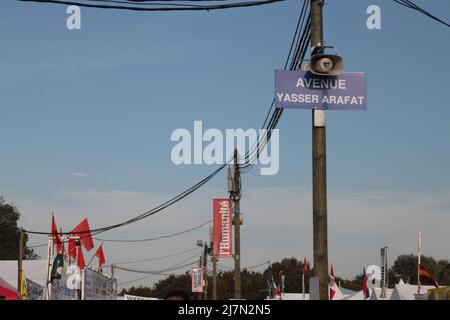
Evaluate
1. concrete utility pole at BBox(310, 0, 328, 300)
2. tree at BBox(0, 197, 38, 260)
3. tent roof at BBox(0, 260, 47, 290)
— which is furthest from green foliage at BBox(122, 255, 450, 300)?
concrete utility pole at BBox(310, 0, 328, 300)

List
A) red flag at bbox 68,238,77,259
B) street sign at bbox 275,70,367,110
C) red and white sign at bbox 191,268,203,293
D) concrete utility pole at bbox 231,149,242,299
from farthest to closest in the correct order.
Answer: red and white sign at bbox 191,268,203,293
red flag at bbox 68,238,77,259
concrete utility pole at bbox 231,149,242,299
street sign at bbox 275,70,367,110

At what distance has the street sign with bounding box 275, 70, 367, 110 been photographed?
1322 cm

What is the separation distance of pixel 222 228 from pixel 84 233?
9.38m

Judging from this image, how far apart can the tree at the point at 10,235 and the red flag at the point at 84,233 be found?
214 ft

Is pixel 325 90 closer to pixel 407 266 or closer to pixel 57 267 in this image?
pixel 57 267

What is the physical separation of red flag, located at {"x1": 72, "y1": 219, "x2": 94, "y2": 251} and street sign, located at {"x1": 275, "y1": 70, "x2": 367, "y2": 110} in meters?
36.3

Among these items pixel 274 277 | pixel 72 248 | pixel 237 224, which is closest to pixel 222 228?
pixel 237 224

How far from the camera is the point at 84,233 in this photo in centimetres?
4950

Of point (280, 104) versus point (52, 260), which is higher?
point (280, 104)

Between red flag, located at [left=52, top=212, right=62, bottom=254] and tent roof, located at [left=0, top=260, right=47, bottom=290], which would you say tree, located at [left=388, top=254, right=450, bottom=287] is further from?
red flag, located at [left=52, top=212, right=62, bottom=254]

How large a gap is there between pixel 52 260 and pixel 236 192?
1433 centimetres
